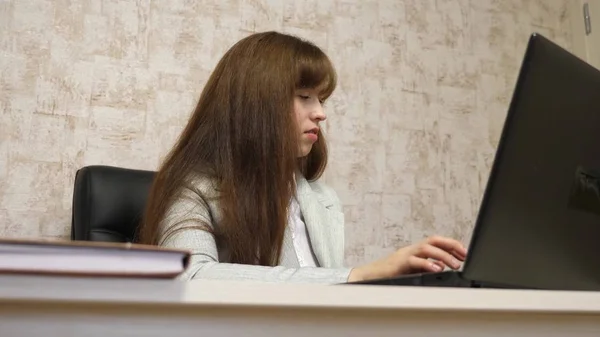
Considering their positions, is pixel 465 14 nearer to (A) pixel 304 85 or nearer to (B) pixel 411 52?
(B) pixel 411 52

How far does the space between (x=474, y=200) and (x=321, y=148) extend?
30.7 inches

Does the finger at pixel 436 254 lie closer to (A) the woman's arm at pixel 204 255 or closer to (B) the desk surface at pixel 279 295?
(A) the woman's arm at pixel 204 255

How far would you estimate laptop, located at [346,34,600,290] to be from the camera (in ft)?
1.76

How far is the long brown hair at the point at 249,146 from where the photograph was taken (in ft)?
3.59

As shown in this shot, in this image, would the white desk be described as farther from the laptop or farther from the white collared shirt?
the white collared shirt

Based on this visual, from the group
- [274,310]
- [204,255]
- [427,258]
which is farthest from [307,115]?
[274,310]

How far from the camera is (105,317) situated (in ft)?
1.17

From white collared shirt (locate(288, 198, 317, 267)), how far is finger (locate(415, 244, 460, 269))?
49cm

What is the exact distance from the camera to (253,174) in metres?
1.16

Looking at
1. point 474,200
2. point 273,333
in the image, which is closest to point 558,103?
point 273,333

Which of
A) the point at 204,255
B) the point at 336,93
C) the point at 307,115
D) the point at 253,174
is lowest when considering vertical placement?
the point at 204,255

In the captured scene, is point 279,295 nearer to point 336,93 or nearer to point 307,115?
point 307,115

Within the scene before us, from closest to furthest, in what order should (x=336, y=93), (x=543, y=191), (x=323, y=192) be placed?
1. (x=543, y=191)
2. (x=323, y=192)
3. (x=336, y=93)

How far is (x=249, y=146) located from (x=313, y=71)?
22cm
